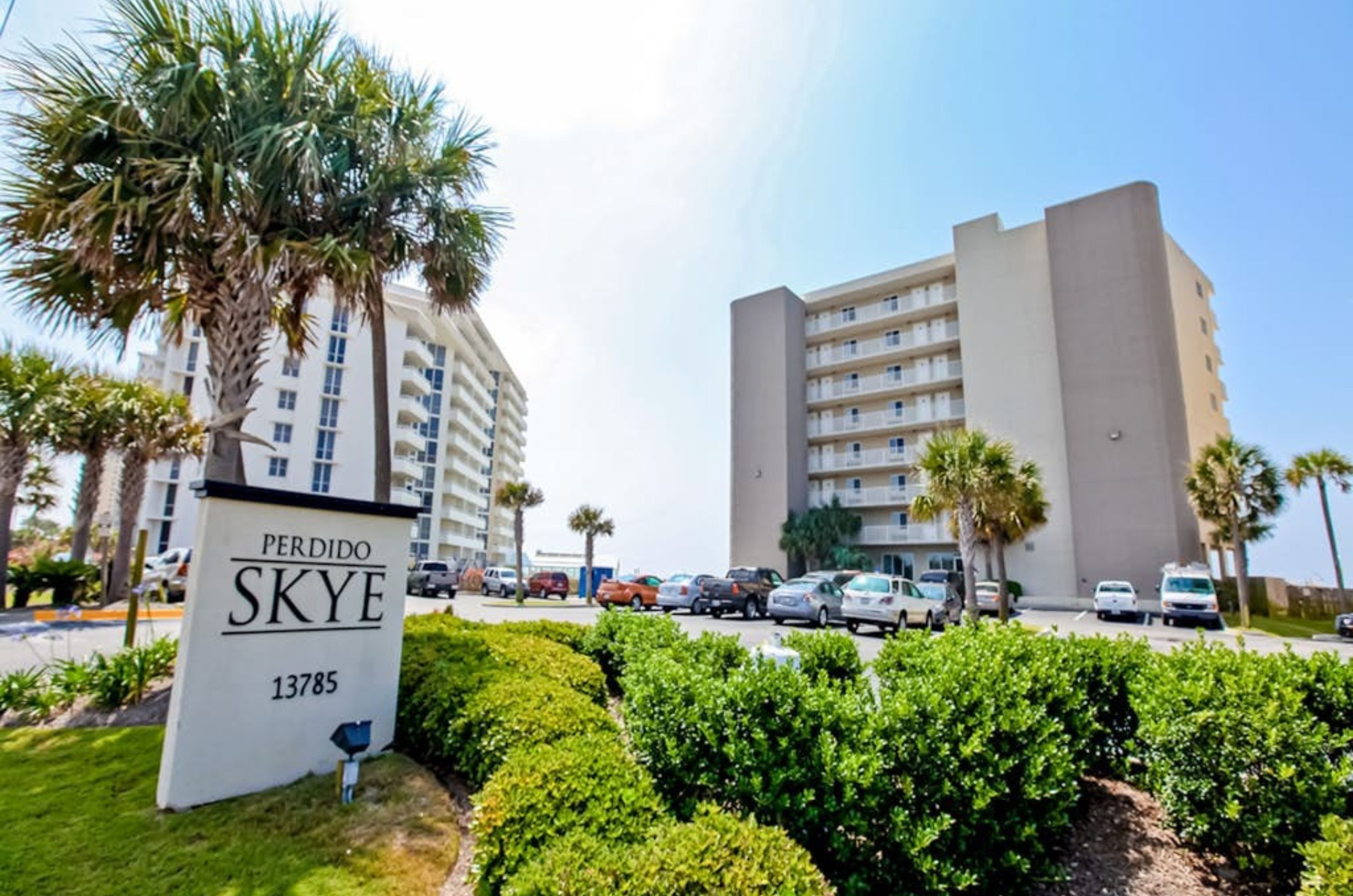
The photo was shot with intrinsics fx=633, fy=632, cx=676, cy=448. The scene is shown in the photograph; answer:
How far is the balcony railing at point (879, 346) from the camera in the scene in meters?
37.8

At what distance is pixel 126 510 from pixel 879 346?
1463 inches

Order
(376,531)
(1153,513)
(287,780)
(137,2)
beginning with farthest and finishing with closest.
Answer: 1. (1153,513)
2. (137,2)
3. (376,531)
4. (287,780)

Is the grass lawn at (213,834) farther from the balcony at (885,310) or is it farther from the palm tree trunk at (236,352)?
the balcony at (885,310)

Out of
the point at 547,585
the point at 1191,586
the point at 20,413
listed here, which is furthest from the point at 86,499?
the point at 1191,586

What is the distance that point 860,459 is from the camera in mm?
38938

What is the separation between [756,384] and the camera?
4166 cm

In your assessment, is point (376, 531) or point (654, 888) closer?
point (654, 888)

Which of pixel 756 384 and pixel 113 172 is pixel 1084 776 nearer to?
pixel 113 172

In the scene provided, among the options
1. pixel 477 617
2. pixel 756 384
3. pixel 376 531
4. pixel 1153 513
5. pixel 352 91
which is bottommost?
pixel 477 617

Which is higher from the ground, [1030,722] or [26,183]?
[26,183]

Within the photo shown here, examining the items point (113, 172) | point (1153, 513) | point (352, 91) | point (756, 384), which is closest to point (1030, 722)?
point (352, 91)

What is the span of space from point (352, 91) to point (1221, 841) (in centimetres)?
1008

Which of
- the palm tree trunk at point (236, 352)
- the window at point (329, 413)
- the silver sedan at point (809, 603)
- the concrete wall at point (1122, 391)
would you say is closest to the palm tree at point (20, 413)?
the palm tree trunk at point (236, 352)

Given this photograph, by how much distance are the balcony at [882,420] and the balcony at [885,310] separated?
19.4 feet
